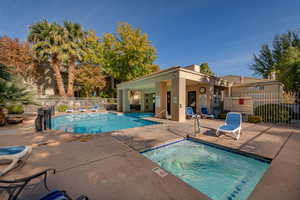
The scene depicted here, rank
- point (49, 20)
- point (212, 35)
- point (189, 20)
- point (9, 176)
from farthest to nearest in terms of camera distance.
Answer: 1. point (49, 20)
2. point (212, 35)
3. point (189, 20)
4. point (9, 176)

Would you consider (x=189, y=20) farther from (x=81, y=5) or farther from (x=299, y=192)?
(x=299, y=192)

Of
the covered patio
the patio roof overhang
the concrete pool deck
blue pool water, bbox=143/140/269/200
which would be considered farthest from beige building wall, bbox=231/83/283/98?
blue pool water, bbox=143/140/269/200

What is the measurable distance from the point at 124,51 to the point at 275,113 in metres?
21.5

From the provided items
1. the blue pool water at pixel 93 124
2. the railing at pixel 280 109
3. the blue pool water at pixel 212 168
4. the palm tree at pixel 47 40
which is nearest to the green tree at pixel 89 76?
the palm tree at pixel 47 40

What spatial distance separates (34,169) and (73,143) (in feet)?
5.61

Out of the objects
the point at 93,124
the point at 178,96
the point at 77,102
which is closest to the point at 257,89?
the point at 178,96

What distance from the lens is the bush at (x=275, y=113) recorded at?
7719 mm

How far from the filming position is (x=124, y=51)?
2186cm

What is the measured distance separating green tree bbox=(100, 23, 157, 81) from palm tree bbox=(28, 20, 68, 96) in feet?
20.7

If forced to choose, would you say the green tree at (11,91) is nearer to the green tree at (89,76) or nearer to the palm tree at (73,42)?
the palm tree at (73,42)

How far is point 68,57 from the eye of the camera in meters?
17.5

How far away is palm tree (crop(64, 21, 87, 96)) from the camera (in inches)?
693

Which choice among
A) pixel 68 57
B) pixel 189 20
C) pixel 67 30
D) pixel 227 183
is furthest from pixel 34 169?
pixel 67 30

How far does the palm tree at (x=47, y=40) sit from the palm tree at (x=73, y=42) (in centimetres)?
67
